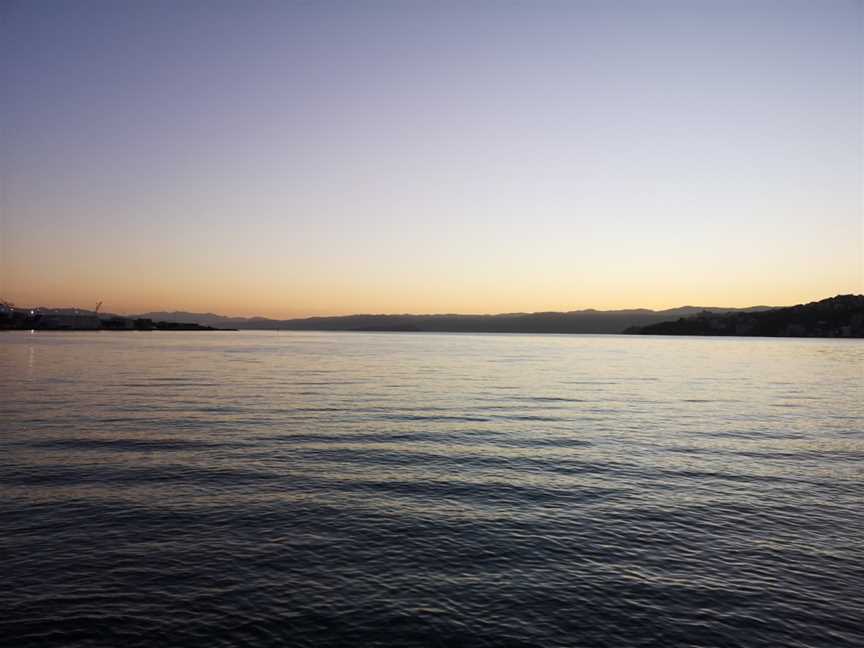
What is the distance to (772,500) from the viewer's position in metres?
25.2

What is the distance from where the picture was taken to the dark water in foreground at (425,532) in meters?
14.3

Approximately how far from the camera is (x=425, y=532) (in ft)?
66.8

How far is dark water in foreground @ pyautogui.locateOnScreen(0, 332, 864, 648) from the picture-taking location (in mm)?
14336

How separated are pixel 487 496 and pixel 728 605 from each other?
11172 mm

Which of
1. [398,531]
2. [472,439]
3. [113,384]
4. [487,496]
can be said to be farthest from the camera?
[113,384]

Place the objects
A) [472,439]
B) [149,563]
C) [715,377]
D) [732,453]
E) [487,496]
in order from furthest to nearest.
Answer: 1. [715,377]
2. [472,439]
3. [732,453]
4. [487,496]
5. [149,563]

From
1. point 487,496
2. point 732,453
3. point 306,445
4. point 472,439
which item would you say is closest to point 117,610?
point 487,496

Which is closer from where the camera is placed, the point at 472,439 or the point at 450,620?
the point at 450,620

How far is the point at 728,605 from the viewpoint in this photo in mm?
15500

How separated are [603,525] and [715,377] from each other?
287 feet

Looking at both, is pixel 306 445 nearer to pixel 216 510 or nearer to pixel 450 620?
pixel 216 510

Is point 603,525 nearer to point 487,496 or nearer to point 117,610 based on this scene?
point 487,496

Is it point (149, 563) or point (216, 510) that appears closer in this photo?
point (149, 563)

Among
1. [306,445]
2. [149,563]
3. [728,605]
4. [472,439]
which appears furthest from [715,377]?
[149,563]
